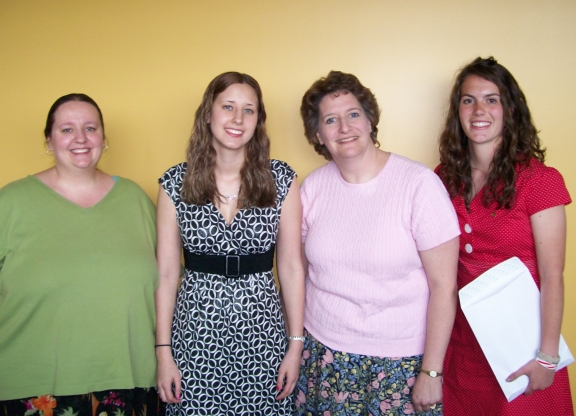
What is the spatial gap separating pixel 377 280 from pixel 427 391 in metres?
0.43

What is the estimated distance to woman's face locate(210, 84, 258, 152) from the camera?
6.10 ft

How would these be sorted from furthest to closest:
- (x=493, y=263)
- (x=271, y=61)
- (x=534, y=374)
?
(x=271, y=61) < (x=493, y=263) < (x=534, y=374)

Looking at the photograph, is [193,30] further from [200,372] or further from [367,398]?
[367,398]

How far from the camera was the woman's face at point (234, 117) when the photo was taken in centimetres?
186

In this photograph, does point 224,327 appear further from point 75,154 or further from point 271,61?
point 271,61

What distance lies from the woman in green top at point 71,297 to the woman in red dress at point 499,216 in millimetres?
1238

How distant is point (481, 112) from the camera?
186cm

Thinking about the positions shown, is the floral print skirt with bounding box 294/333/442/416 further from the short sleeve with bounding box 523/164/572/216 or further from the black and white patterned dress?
the short sleeve with bounding box 523/164/572/216

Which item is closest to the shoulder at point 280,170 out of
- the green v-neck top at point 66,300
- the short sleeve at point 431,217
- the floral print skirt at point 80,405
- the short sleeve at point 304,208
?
the short sleeve at point 304,208

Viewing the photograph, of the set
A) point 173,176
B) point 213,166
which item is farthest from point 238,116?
point 173,176

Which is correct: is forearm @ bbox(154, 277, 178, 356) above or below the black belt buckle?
below

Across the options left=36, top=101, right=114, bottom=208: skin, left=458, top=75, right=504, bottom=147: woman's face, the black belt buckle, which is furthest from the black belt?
left=458, top=75, right=504, bottom=147: woman's face

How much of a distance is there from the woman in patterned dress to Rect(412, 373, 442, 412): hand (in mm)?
468

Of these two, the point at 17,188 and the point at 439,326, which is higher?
the point at 17,188
